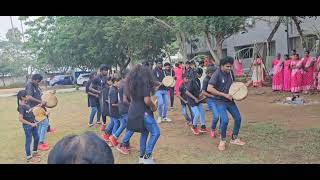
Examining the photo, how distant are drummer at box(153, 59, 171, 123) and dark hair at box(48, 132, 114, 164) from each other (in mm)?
5496

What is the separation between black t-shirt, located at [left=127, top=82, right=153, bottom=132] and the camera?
177 inches

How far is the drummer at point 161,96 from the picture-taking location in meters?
6.84

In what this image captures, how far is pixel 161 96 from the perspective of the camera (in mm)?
6895

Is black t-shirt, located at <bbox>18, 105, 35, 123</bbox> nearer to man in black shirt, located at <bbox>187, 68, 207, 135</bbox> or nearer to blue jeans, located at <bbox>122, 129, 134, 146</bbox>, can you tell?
blue jeans, located at <bbox>122, 129, 134, 146</bbox>

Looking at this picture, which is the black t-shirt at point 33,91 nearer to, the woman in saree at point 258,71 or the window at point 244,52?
the woman in saree at point 258,71

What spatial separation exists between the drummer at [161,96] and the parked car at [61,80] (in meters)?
1.64

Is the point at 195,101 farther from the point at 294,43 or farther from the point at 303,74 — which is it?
the point at 294,43

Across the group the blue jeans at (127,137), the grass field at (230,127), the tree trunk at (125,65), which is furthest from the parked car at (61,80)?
the blue jeans at (127,137)

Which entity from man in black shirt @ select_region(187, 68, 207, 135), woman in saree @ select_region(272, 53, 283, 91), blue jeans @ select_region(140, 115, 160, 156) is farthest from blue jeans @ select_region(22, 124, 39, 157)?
woman in saree @ select_region(272, 53, 283, 91)
